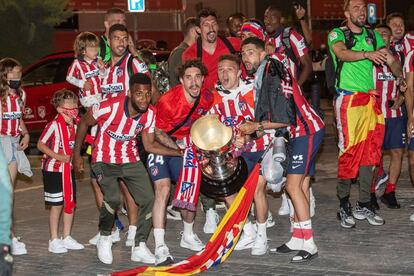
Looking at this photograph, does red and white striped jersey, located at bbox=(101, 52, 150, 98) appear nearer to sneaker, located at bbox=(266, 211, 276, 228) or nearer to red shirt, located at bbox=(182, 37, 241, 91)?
red shirt, located at bbox=(182, 37, 241, 91)

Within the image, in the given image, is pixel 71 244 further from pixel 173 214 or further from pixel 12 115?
pixel 173 214

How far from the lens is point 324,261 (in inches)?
315

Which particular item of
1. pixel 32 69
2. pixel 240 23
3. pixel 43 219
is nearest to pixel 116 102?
pixel 43 219

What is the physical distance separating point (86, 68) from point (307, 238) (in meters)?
3.32

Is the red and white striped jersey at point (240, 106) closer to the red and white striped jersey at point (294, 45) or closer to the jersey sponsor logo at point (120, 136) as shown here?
the jersey sponsor logo at point (120, 136)

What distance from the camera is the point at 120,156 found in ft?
27.4

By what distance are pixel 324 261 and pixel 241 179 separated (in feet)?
3.38

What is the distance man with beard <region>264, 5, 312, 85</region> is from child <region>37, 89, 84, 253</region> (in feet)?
7.92

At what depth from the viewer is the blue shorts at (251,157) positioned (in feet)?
28.1

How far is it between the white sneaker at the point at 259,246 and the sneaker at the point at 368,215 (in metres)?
1.55

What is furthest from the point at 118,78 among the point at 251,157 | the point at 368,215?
the point at 368,215

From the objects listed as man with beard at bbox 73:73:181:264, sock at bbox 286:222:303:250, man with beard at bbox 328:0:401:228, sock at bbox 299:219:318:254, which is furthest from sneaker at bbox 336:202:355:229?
man with beard at bbox 73:73:181:264

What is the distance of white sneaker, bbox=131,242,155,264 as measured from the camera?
8.30m

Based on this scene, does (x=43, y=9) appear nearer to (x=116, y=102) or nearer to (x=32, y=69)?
(x=32, y=69)
